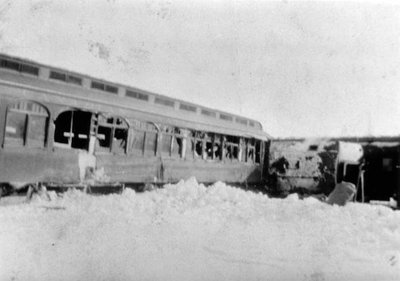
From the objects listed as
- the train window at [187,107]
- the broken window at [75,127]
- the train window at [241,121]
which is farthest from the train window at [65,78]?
the train window at [241,121]

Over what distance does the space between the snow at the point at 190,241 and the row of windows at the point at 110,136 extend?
1.64 m

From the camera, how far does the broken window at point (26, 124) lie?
889cm

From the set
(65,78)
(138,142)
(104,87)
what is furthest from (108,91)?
(138,142)

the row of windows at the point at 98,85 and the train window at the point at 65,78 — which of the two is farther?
Answer: the train window at the point at 65,78

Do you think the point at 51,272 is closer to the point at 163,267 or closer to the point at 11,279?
the point at 11,279

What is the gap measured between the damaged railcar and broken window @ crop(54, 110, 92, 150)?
10228mm

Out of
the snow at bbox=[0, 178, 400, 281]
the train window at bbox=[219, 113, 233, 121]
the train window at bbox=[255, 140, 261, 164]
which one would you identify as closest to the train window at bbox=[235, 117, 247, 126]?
the train window at bbox=[219, 113, 233, 121]

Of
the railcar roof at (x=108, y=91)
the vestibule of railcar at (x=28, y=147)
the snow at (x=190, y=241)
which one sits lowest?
the snow at (x=190, y=241)

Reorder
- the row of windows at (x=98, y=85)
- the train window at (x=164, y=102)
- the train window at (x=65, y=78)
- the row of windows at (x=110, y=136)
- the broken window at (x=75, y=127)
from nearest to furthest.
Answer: the row of windows at (x=110, y=136) < the row of windows at (x=98, y=85) < the train window at (x=65, y=78) < the broken window at (x=75, y=127) < the train window at (x=164, y=102)

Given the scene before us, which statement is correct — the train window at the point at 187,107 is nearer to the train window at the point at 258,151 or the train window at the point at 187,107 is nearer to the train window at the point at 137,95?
the train window at the point at 137,95

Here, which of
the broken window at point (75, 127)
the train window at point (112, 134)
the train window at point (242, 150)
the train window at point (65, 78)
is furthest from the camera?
the train window at point (242, 150)

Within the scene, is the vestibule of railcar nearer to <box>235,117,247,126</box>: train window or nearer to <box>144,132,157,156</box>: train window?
→ <box>144,132,157,156</box>: train window

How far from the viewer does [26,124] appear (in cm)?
922

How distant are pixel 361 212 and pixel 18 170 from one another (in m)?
7.74
